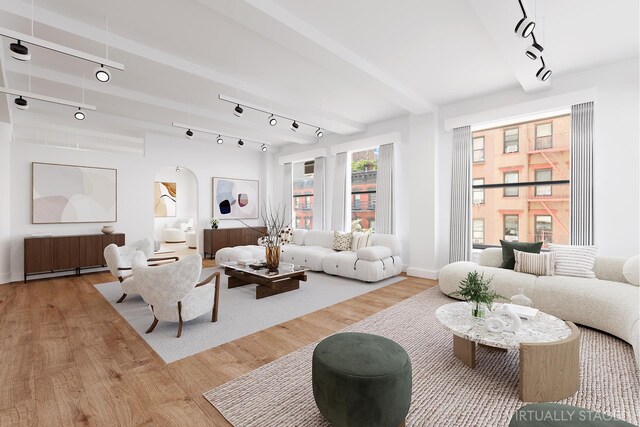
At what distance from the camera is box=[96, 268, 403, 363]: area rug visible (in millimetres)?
3037

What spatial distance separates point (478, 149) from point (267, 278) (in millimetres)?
4596

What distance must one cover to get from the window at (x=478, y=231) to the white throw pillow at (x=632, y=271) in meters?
2.30

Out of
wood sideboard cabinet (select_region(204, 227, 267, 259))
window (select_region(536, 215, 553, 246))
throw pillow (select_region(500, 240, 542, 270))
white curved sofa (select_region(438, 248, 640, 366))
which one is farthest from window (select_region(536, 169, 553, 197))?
wood sideboard cabinet (select_region(204, 227, 267, 259))

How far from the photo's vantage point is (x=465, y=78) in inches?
183

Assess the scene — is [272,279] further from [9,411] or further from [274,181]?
[274,181]

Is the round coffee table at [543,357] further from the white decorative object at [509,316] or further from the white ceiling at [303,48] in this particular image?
the white ceiling at [303,48]

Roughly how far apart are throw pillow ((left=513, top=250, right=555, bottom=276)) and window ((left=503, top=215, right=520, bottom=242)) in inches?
62.7

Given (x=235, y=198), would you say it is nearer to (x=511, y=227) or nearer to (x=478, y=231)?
(x=478, y=231)

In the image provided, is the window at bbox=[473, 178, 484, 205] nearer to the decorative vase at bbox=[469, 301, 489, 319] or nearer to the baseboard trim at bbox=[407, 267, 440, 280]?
the baseboard trim at bbox=[407, 267, 440, 280]

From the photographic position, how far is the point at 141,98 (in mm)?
5055

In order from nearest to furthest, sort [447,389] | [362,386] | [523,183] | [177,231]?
[362,386]
[447,389]
[523,183]
[177,231]

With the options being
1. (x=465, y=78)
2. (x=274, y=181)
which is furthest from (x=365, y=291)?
(x=274, y=181)

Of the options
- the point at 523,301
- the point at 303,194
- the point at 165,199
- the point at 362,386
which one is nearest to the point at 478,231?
the point at 523,301

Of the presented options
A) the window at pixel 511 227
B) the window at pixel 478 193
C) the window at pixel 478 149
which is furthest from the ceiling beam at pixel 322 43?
the window at pixel 511 227
